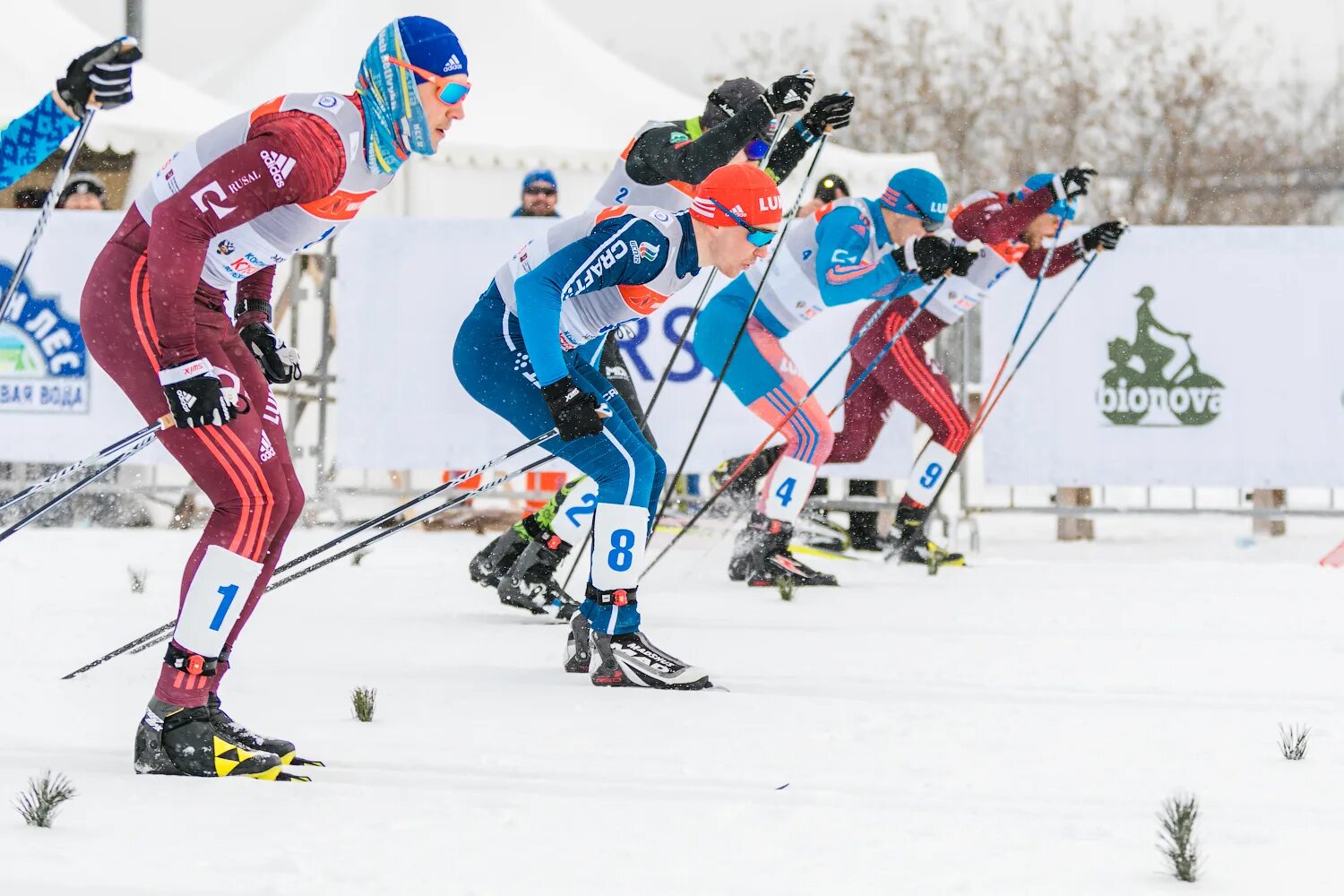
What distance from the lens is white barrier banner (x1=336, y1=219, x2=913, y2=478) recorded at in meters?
9.11

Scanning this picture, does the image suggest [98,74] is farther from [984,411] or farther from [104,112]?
[104,112]

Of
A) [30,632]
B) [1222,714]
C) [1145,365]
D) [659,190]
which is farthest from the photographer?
[1145,365]

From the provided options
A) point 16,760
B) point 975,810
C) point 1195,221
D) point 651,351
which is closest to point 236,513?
point 16,760

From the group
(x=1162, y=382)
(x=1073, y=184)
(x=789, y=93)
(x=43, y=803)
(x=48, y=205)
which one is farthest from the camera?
(x=1162, y=382)

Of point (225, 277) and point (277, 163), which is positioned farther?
point (225, 277)

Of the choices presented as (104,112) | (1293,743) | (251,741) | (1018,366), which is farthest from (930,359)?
(104,112)

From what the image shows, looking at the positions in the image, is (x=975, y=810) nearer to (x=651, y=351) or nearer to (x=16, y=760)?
(x=16, y=760)

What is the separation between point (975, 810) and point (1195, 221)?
24596 millimetres

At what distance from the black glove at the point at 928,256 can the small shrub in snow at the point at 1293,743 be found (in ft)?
10.8

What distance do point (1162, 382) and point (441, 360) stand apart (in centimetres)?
408

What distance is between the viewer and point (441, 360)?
912cm

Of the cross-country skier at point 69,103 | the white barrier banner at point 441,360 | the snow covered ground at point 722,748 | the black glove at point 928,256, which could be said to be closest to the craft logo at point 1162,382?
the white barrier banner at point 441,360

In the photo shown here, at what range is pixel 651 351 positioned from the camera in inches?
358

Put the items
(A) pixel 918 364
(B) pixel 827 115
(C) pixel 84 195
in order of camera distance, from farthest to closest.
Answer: (C) pixel 84 195
(A) pixel 918 364
(B) pixel 827 115
